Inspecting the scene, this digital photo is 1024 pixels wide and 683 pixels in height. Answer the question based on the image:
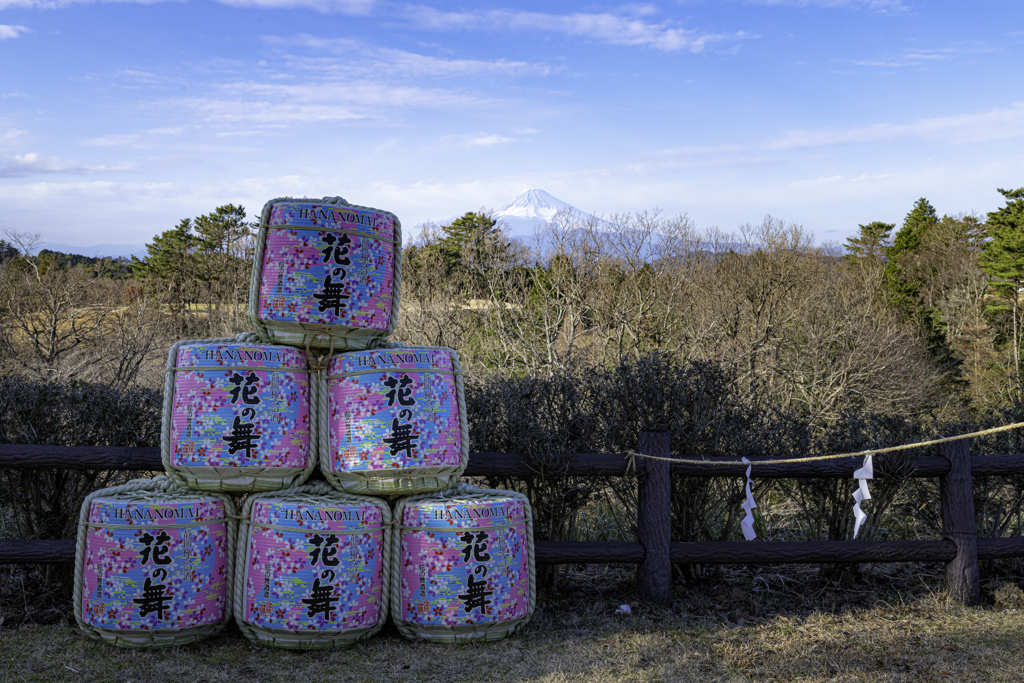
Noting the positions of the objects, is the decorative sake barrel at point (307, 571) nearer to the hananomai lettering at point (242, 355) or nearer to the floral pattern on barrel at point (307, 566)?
the floral pattern on barrel at point (307, 566)

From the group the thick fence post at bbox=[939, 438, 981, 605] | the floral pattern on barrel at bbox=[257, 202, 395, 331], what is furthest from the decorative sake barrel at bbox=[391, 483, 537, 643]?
the thick fence post at bbox=[939, 438, 981, 605]

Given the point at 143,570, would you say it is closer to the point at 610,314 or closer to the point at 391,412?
the point at 391,412

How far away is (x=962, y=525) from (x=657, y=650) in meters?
2.14

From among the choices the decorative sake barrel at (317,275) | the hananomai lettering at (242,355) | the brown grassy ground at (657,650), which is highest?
the decorative sake barrel at (317,275)

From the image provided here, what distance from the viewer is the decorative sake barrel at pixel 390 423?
373cm

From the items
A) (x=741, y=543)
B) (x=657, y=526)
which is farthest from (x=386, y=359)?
(x=741, y=543)

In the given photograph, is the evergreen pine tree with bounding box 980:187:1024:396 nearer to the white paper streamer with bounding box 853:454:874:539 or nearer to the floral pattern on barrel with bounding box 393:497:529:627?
the white paper streamer with bounding box 853:454:874:539

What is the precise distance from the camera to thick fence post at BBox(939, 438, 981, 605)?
4484 mm

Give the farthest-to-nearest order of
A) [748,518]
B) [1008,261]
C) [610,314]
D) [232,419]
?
1. [1008,261]
2. [610,314]
3. [748,518]
4. [232,419]

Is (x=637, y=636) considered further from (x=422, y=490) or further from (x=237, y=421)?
(x=237, y=421)

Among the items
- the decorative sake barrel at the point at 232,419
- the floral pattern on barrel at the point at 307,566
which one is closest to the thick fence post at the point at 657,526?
the floral pattern on barrel at the point at 307,566

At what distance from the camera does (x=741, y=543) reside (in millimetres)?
4488

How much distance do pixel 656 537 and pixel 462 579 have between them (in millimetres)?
1293

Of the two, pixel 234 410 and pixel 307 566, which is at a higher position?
pixel 234 410
